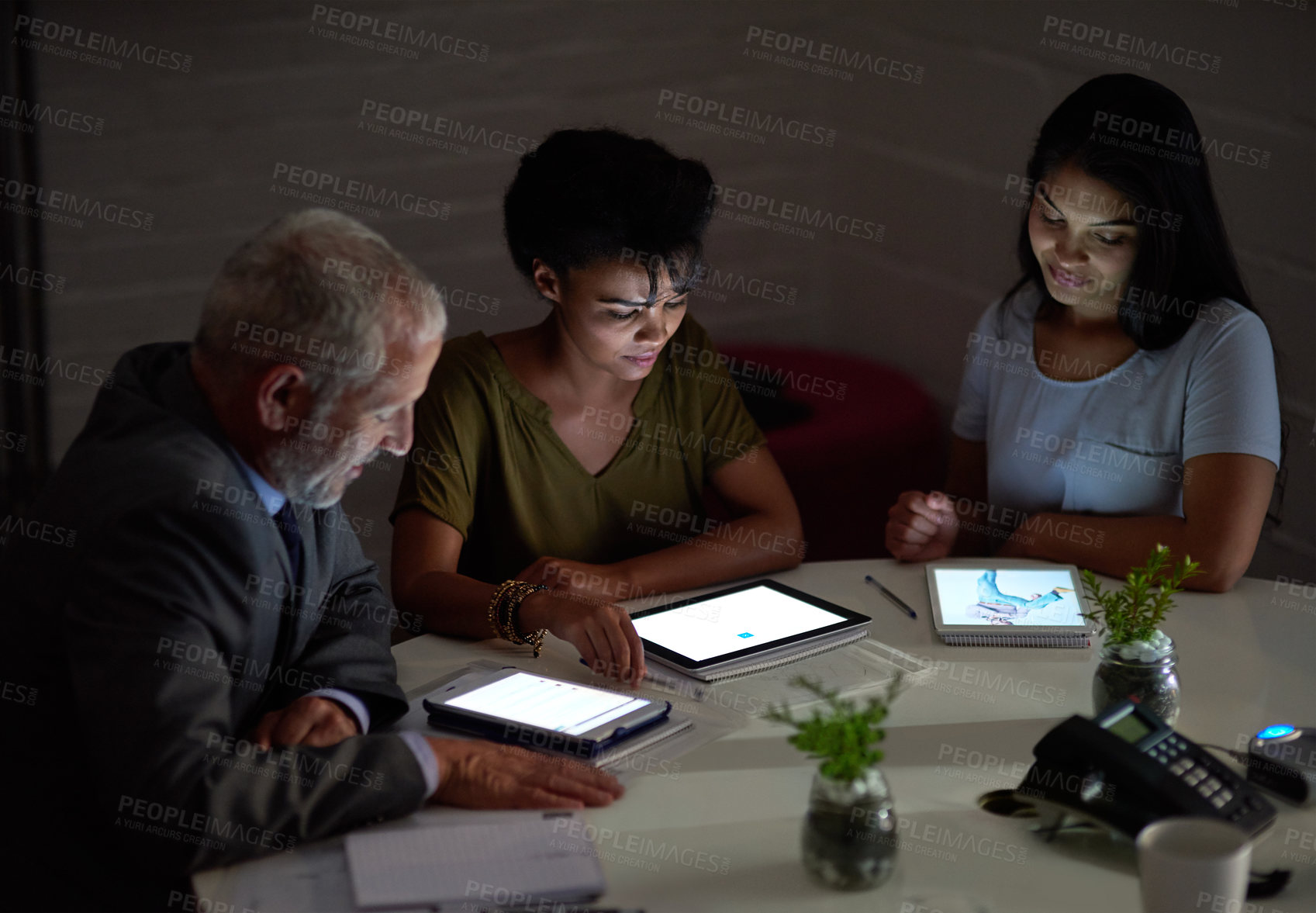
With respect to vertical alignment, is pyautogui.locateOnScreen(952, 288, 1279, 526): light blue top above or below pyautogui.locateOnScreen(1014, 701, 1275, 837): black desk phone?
above

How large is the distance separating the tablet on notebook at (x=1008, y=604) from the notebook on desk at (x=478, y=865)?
29.1 inches

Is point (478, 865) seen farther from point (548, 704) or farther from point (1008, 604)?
point (1008, 604)

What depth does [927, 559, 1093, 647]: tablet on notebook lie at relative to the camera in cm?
180

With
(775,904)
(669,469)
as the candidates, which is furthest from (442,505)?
(775,904)

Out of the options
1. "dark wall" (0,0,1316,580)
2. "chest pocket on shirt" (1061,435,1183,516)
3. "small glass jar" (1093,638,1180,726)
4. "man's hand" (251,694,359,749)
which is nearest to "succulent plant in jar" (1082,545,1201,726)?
"small glass jar" (1093,638,1180,726)

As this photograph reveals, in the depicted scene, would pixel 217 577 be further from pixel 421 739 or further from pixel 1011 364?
pixel 1011 364

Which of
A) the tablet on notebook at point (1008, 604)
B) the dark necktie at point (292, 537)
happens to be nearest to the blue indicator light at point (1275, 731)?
the tablet on notebook at point (1008, 604)

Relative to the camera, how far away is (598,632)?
66.2 inches

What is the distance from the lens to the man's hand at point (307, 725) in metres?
1.46

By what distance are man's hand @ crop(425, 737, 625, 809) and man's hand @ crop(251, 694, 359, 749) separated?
15cm

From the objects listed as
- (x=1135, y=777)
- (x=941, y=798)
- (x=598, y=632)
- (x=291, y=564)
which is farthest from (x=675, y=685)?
(x=1135, y=777)

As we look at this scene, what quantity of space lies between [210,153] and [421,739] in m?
2.18

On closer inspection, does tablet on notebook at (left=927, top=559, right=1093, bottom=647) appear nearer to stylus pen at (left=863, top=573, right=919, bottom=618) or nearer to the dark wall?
stylus pen at (left=863, top=573, right=919, bottom=618)

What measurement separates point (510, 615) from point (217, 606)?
51cm
